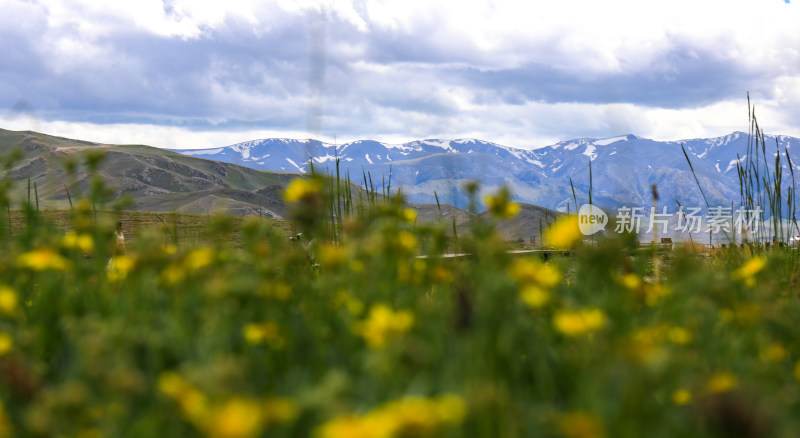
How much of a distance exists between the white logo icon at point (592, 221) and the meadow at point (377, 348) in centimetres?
23

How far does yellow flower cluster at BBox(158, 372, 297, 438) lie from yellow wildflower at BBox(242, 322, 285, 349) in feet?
0.90

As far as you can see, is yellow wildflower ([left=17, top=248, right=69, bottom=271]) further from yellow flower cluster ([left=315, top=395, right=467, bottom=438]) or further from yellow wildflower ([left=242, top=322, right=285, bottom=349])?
yellow flower cluster ([left=315, top=395, right=467, bottom=438])

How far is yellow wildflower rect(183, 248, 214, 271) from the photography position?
2028 mm

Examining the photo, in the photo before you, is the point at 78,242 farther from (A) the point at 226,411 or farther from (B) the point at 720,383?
(B) the point at 720,383

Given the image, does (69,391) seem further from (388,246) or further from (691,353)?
(691,353)

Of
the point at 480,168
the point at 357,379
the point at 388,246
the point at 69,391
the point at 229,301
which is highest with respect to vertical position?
the point at 480,168

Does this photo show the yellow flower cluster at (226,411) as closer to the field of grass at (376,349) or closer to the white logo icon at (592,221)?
the field of grass at (376,349)

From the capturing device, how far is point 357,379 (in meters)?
1.76

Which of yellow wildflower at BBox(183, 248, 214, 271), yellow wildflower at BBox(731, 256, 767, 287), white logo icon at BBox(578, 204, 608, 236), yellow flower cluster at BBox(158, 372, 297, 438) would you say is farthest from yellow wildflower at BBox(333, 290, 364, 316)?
yellow wildflower at BBox(731, 256, 767, 287)

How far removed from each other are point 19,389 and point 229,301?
0.56 meters

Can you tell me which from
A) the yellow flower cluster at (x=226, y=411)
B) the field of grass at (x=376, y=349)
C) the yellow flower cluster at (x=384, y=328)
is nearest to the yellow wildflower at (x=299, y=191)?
the field of grass at (x=376, y=349)

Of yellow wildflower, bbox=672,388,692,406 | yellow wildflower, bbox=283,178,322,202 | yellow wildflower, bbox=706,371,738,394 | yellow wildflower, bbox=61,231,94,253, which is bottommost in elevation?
yellow wildflower, bbox=672,388,692,406

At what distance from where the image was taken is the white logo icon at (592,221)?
2.53 m

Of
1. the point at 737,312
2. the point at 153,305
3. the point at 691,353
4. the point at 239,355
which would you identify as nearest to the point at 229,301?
the point at 239,355
